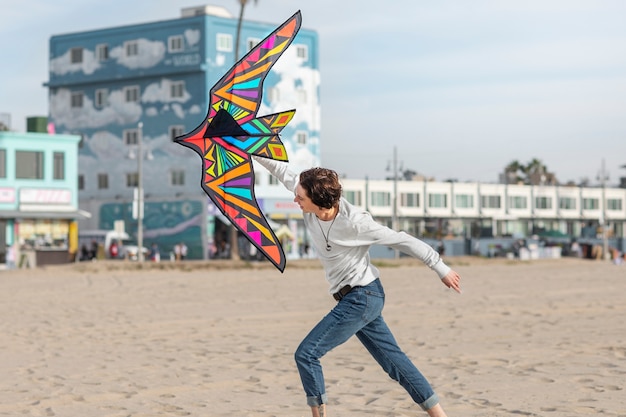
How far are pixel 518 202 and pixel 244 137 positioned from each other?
3121 inches

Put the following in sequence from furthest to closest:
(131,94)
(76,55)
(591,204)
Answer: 1. (591,204)
2. (76,55)
3. (131,94)

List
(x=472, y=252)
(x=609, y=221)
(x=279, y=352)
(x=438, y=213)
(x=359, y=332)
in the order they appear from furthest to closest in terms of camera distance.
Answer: (x=609, y=221) < (x=438, y=213) < (x=472, y=252) < (x=279, y=352) < (x=359, y=332)

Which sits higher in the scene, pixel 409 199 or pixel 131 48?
pixel 131 48

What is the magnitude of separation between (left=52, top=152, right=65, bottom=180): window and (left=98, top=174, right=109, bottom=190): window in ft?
47.9

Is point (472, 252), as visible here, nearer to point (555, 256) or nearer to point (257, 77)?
point (555, 256)

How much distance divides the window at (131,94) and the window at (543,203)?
131ft

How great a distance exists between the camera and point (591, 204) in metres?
89.7

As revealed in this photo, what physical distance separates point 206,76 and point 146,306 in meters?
40.1

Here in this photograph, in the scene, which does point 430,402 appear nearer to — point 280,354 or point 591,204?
point 280,354

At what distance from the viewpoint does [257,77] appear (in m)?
5.79

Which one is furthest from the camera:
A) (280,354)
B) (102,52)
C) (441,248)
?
(102,52)

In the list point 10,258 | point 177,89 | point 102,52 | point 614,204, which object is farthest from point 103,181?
point 614,204

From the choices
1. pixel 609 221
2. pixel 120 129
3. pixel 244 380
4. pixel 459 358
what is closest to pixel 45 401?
pixel 244 380

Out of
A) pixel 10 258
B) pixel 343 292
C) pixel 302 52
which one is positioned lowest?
pixel 10 258
